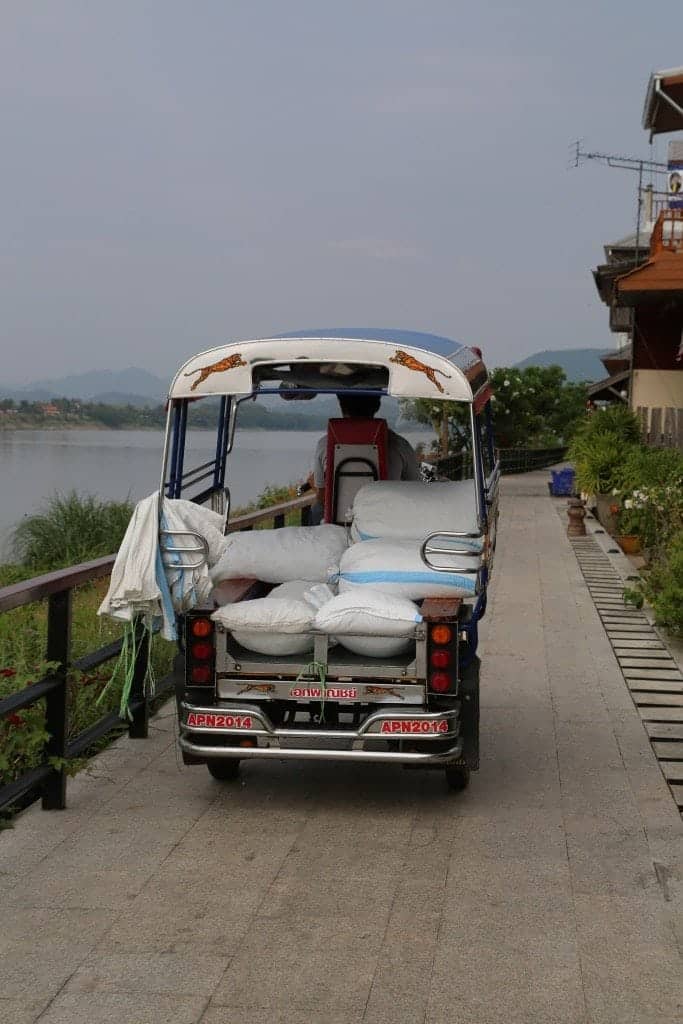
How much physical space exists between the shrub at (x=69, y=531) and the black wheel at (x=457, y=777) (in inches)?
539

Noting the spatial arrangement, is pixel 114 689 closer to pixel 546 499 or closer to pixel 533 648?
pixel 533 648

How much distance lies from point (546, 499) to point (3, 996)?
102 feet

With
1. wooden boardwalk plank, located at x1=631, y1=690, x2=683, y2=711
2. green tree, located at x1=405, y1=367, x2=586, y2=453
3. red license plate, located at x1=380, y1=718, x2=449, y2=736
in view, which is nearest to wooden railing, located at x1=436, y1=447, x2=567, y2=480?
green tree, located at x1=405, y1=367, x2=586, y2=453

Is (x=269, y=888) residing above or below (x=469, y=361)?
below

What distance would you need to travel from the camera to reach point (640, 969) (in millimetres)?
4586

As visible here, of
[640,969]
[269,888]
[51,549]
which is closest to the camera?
[640,969]

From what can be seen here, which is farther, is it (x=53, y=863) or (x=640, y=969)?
(x=53, y=863)

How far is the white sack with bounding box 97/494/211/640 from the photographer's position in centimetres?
618

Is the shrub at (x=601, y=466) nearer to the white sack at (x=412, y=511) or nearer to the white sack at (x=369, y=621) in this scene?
the white sack at (x=412, y=511)

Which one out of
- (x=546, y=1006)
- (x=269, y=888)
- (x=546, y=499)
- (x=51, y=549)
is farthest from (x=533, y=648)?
(x=546, y=499)

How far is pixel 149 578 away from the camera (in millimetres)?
6191

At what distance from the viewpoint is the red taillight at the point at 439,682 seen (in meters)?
6.20

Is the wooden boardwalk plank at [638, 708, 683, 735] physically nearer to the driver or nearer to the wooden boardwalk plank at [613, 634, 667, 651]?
the driver

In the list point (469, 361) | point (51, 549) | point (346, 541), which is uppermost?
point (469, 361)
